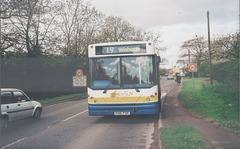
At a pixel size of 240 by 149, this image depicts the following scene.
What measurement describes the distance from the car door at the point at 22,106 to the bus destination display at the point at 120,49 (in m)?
3.50

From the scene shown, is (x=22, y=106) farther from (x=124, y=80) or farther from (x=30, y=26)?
→ (x=30, y=26)

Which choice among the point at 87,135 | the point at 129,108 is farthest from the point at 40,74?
the point at 87,135

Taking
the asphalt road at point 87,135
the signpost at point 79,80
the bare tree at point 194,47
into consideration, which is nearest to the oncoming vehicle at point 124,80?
the asphalt road at point 87,135

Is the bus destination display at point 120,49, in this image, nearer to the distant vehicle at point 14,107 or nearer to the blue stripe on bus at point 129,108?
the blue stripe on bus at point 129,108

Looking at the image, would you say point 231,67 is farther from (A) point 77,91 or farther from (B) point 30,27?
(A) point 77,91

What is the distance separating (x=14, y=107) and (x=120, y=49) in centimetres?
456

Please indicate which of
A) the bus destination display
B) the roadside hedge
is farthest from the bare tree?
the bus destination display

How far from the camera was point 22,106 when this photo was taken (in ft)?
32.7

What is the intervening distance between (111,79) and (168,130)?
3.22 m

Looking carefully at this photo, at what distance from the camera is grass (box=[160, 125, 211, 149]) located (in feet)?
19.7

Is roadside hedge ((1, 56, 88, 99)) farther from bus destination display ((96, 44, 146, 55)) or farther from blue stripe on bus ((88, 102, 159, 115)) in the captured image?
blue stripe on bus ((88, 102, 159, 115))

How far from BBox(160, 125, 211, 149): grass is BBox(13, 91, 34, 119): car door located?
5.61 metres

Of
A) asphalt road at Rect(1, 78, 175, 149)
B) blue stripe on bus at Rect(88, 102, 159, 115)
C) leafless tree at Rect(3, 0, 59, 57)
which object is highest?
leafless tree at Rect(3, 0, 59, 57)

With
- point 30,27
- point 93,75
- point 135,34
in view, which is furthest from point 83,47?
point 93,75
